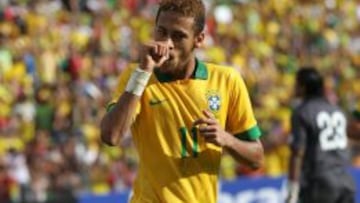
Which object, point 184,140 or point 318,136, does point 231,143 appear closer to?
point 184,140

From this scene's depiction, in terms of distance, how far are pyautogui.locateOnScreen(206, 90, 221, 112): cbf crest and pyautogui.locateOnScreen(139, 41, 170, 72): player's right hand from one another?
48 centimetres

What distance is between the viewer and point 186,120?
5.87 metres

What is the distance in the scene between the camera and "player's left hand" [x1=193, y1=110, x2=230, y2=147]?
5.60 metres

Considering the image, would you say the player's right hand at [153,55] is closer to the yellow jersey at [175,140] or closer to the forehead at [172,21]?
the forehead at [172,21]

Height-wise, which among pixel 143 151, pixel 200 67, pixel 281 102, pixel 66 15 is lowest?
pixel 281 102

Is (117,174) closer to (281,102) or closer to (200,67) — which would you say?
(281,102)

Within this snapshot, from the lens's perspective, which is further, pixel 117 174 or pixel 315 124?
pixel 117 174

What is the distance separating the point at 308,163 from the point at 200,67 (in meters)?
5.49

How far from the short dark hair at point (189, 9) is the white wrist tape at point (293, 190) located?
558 cm

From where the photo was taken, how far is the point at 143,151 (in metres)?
5.92

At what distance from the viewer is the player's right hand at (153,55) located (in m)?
5.40

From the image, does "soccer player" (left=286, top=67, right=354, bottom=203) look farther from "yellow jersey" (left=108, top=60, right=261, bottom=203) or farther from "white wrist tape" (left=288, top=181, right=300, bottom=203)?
"yellow jersey" (left=108, top=60, right=261, bottom=203)

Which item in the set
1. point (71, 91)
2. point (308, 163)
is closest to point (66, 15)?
point (71, 91)

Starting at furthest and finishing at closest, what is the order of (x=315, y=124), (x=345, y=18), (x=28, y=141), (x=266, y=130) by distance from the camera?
1. (x=345, y=18)
2. (x=266, y=130)
3. (x=28, y=141)
4. (x=315, y=124)
